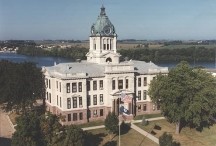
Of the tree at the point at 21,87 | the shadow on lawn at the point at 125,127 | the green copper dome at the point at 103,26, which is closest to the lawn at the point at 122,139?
the shadow on lawn at the point at 125,127

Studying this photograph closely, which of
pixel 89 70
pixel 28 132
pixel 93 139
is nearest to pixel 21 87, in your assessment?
pixel 89 70

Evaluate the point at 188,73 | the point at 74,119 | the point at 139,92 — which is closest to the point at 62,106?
the point at 74,119

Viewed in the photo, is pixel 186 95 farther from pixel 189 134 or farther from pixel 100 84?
pixel 100 84

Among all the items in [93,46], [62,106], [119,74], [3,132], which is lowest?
[3,132]

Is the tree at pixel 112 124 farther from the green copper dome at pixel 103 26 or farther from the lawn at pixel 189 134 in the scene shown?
the green copper dome at pixel 103 26

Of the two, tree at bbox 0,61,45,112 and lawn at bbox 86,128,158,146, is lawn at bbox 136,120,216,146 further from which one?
tree at bbox 0,61,45,112

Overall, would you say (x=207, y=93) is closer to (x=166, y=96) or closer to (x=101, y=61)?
(x=166, y=96)

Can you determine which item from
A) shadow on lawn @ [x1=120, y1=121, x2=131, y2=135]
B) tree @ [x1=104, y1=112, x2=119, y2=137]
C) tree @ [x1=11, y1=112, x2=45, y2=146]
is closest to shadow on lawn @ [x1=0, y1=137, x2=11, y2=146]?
tree @ [x1=11, y1=112, x2=45, y2=146]

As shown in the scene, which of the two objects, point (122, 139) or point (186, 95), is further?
point (186, 95)
